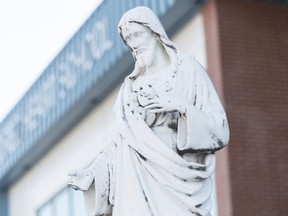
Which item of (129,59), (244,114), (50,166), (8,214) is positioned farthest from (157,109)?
(8,214)

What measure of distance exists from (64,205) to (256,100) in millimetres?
10940

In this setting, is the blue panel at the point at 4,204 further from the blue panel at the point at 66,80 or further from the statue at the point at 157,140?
the statue at the point at 157,140

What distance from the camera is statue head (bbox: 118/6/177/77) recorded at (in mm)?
9039

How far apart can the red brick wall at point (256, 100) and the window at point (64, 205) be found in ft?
28.5

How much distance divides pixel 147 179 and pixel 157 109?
0.48 metres

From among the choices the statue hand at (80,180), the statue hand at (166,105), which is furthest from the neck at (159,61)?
the statue hand at (80,180)

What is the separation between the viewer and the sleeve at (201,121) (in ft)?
27.9

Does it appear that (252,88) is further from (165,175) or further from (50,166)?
(165,175)

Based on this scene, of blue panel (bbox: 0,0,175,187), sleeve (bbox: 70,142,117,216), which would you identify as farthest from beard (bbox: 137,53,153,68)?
blue panel (bbox: 0,0,175,187)

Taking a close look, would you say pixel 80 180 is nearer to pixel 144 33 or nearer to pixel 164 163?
pixel 164 163

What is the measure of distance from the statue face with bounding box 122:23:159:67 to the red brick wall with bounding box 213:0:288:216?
15.2 metres

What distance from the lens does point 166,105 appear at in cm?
862

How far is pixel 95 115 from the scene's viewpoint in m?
32.2

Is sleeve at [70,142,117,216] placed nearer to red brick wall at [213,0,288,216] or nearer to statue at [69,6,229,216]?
statue at [69,6,229,216]
